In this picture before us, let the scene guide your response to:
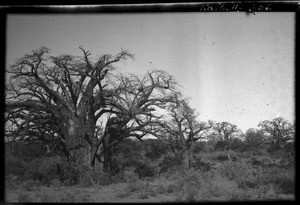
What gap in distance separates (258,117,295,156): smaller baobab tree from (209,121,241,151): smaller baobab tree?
1477mm

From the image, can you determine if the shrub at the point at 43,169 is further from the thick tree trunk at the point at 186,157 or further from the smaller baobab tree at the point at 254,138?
the smaller baobab tree at the point at 254,138

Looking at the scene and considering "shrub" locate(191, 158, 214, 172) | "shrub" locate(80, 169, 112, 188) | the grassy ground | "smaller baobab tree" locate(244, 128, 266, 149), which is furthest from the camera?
"smaller baobab tree" locate(244, 128, 266, 149)

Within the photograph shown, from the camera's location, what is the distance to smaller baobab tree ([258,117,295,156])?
12.6 meters

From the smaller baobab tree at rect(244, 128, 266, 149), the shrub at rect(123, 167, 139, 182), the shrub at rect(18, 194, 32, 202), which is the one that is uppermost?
the smaller baobab tree at rect(244, 128, 266, 149)

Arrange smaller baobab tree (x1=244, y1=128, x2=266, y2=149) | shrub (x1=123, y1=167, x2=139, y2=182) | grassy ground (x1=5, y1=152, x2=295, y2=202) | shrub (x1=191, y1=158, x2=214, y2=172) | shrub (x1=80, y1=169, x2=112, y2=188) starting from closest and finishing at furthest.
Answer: grassy ground (x1=5, y1=152, x2=295, y2=202), shrub (x1=80, y1=169, x2=112, y2=188), shrub (x1=123, y1=167, x2=139, y2=182), shrub (x1=191, y1=158, x2=214, y2=172), smaller baobab tree (x1=244, y1=128, x2=266, y2=149)

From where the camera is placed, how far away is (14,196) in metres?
9.09

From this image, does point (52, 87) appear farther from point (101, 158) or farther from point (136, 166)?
point (136, 166)

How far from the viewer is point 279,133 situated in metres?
13.2

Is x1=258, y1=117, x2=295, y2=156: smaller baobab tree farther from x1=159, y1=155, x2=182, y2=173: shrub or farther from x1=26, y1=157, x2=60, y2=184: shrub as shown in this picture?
x1=26, y1=157, x2=60, y2=184: shrub

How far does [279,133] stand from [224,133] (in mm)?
2730

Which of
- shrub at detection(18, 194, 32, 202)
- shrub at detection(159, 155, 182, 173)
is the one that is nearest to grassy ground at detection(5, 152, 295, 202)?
shrub at detection(18, 194, 32, 202)

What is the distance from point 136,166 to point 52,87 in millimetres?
5577

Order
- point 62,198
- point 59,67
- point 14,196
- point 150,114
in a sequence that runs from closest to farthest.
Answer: point 62,198
point 14,196
point 59,67
point 150,114
